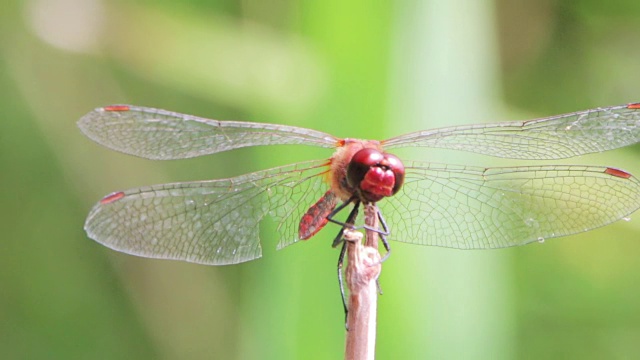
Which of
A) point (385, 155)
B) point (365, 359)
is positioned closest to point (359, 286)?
point (365, 359)

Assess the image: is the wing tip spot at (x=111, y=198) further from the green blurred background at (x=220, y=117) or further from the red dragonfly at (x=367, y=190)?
the green blurred background at (x=220, y=117)

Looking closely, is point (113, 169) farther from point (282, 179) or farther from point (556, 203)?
point (556, 203)

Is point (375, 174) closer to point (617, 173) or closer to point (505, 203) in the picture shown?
point (505, 203)

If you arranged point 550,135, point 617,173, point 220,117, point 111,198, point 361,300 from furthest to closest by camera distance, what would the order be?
point 220,117
point 550,135
point 617,173
point 111,198
point 361,300

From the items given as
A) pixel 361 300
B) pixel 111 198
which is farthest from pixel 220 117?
pixel 361 300

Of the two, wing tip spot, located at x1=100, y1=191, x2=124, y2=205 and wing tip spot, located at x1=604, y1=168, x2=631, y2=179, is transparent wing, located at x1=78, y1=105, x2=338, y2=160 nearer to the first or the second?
wing tip spot, located at x1=100, y1=191, x2=124, y2=205

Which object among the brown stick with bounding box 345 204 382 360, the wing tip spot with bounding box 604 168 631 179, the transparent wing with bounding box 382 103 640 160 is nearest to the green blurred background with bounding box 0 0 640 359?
the transparent wing with bounding box 382 103 640 160
